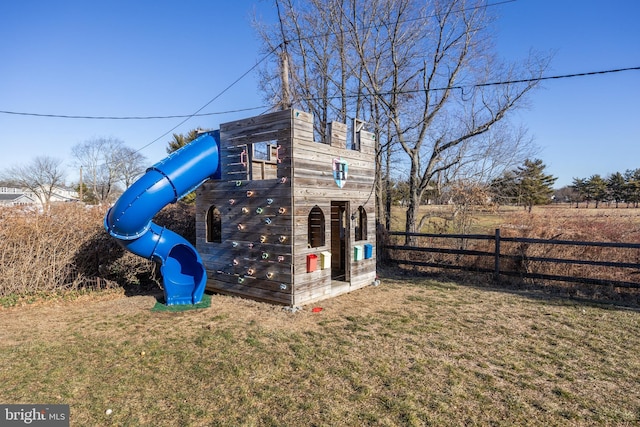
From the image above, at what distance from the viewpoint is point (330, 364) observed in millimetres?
4516

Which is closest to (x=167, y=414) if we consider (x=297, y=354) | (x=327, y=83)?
(x=297, y=354)

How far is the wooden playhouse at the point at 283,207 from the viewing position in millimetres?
6859

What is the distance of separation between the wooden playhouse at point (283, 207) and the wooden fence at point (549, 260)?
3.33m

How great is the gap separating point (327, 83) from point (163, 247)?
504 inches

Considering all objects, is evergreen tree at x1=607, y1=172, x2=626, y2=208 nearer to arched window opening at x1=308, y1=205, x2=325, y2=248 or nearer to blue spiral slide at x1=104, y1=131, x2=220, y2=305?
arched window opening at x1=308, y1=205, x2=325, y2=248

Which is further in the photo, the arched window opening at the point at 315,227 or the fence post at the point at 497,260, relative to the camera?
the arched window opening at the point at 315,227

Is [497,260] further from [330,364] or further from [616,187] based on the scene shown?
[616,187]

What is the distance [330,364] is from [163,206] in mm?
4180

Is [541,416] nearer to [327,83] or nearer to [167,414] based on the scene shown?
[167,414]

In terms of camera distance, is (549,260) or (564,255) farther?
(564,255)

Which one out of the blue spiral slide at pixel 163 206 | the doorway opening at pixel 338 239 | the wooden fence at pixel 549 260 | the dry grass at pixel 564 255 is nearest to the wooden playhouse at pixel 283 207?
the blue spiral slide at pixel 163 206

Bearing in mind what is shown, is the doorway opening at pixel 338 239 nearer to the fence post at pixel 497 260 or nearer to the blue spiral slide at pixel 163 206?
the blue spiral slide at pixel 163 206

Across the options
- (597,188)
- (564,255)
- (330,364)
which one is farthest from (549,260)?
(597,188)

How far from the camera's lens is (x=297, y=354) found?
4832 millimetres
